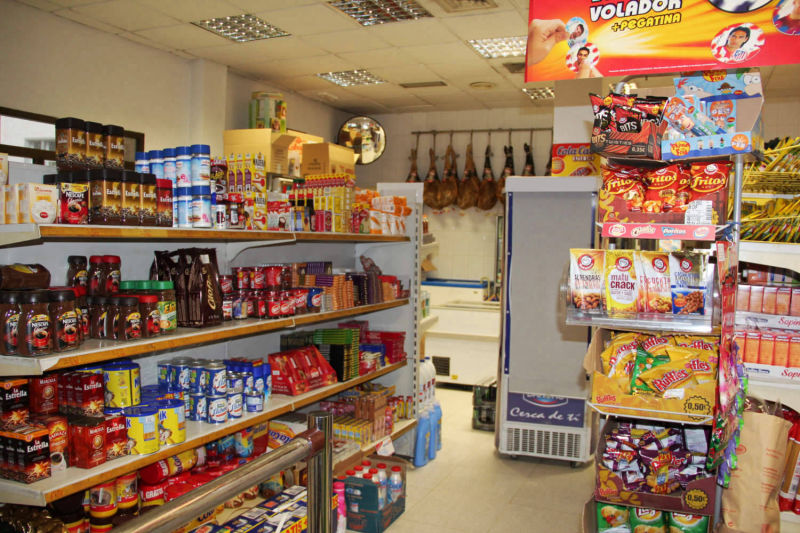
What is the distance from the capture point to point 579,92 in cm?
494

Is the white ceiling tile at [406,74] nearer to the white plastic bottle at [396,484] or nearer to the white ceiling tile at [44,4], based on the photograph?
the white ceiling tile at [44,4]

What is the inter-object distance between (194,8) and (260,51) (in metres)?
1.20

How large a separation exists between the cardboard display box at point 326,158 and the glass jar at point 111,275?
10.5 feet

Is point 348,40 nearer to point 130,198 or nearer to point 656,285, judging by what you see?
point 130,198

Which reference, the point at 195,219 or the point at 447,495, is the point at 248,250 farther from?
the point at 447,495

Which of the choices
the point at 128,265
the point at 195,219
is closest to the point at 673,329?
the point at 195,219

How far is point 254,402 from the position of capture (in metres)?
2.96

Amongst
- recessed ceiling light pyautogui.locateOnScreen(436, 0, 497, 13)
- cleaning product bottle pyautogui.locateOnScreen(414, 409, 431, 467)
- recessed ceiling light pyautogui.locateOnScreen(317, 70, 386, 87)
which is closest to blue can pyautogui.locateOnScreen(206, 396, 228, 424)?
cleaning product bottle pyautogui.locateOnScreen(414, 409, 431, 467)

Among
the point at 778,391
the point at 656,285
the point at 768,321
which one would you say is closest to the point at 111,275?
the point at 656,285

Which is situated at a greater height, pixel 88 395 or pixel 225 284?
pixel 225 284

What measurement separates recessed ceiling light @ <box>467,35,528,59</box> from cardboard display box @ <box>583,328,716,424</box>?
4214 millimetres

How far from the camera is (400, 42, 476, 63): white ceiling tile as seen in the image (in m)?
5.92

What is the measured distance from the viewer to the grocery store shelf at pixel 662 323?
86.5 inches

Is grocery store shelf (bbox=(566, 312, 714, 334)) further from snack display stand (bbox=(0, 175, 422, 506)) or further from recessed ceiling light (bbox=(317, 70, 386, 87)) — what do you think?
recessed ceiling light (bbox=(317, 70, 386, 87))
